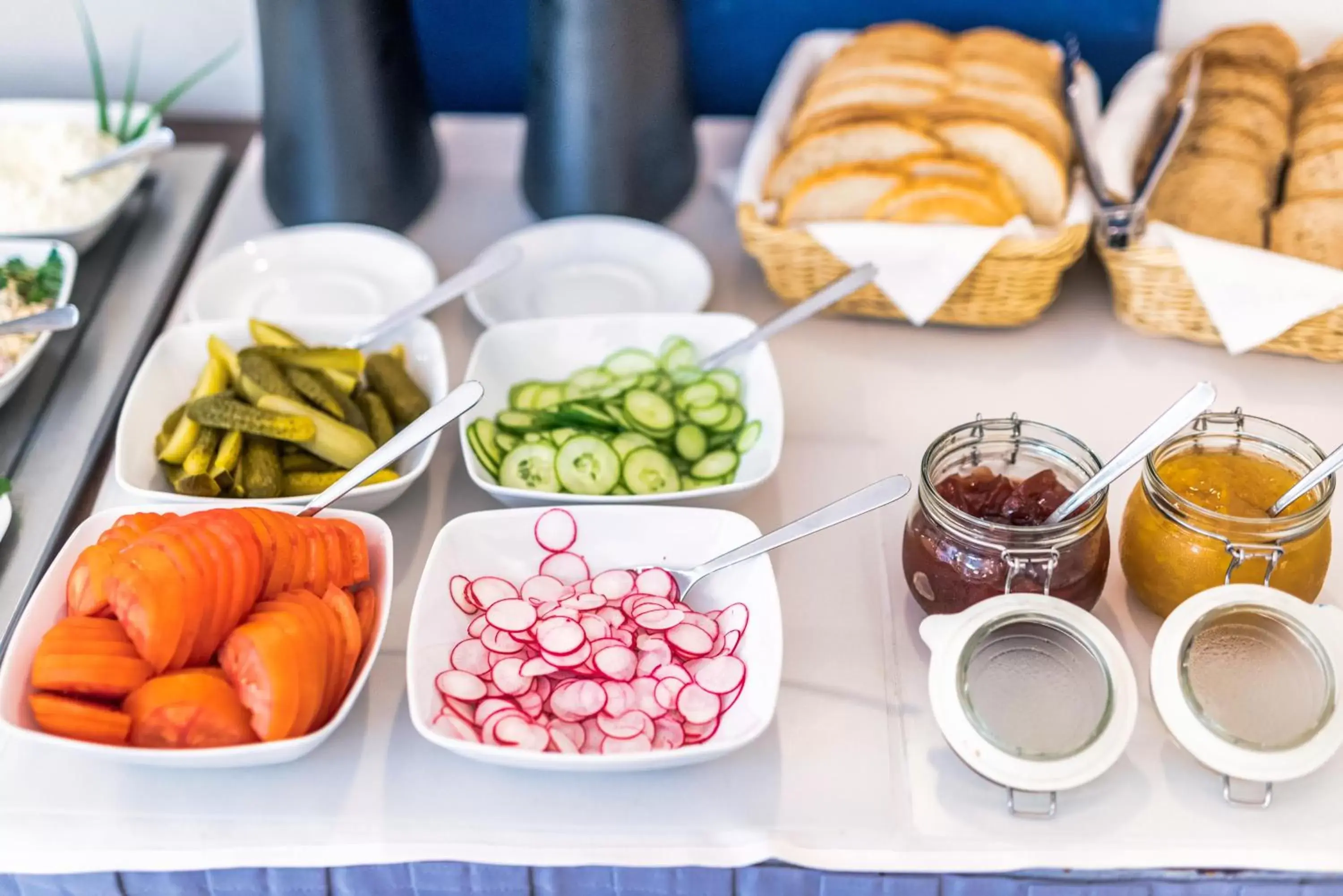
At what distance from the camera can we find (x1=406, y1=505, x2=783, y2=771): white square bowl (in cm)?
81

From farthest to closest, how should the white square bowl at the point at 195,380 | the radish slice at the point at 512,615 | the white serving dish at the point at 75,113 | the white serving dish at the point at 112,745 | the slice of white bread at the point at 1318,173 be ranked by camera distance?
the white serving dish at the point at 75,113, the slice of white bread at the point at 1318,173, the white square bowl at the point at 195,380, the radish slice at the point at 512,615, the white serving dish at the point at 112,745

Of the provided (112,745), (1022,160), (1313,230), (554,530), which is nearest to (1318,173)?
(1313,230)

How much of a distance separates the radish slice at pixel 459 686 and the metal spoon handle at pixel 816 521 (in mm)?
191

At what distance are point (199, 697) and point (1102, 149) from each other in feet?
3.51

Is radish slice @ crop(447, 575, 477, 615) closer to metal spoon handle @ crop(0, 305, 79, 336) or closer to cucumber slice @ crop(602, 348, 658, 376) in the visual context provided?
cucumber slice @ crop(602, 348, 658, 376)

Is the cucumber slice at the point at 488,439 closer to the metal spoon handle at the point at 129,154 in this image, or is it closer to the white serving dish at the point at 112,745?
the white serving dish at the point at 112,745

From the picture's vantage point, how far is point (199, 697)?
0.80 m

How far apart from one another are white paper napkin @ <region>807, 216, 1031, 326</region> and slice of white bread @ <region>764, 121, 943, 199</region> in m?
0.11

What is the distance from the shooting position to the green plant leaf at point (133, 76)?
5.08 ft

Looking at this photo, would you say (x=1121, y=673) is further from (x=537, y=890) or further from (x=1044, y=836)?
(x=537, y=890)

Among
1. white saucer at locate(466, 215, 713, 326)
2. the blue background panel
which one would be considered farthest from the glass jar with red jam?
the blue background panel

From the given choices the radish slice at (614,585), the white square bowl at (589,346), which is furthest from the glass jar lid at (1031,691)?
the white square bowl at (589,346)

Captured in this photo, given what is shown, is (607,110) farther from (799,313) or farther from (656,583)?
(656,583)

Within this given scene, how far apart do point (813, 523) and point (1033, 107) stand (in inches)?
26.5
